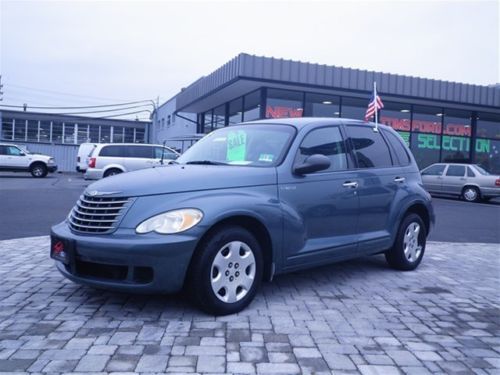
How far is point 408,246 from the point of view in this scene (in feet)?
20.5

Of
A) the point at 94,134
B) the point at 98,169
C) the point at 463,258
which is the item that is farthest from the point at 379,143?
the point at 94,134

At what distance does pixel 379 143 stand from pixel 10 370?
4612 mm

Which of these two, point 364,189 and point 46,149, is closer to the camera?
point 364,189

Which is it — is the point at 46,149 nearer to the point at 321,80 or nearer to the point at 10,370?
the point at 321,80

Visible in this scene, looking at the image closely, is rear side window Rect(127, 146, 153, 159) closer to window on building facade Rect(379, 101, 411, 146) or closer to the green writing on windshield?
window on building facade Rect(379, 101, 411, 146)

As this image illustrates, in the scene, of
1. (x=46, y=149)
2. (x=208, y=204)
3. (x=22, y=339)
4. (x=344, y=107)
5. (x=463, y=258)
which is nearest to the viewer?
(x=22, y=339)

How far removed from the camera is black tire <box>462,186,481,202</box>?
19.5 metres

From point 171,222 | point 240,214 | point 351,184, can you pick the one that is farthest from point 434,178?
point 171,222

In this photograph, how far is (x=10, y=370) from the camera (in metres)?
3.11

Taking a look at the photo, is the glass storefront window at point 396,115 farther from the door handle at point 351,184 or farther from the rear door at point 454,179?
the door handle at point 351,184

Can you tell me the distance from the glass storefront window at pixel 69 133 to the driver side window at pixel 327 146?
4524cm

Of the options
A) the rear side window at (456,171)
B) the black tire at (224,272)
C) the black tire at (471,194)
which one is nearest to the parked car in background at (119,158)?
the rear side window at (456,171)

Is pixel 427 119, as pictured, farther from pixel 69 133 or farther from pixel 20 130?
pixel 20 130

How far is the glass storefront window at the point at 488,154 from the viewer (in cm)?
2508
